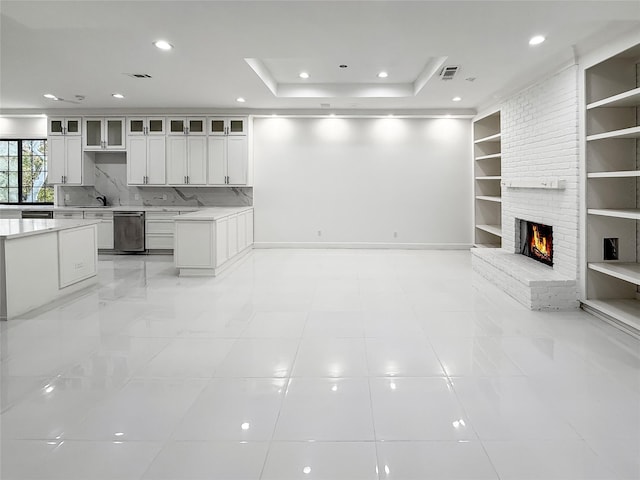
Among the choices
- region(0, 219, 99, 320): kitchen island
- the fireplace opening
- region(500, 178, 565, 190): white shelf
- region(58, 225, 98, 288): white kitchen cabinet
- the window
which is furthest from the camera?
the window

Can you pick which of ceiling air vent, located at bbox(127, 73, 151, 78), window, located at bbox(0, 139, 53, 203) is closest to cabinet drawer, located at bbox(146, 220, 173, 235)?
window, located at bbox(0, 139, 53, 203)

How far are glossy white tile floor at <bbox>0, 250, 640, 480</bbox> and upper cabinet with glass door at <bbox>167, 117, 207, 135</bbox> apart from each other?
15.4 ft

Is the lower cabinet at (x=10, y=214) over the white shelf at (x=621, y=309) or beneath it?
over

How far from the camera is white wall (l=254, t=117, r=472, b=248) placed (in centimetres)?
959

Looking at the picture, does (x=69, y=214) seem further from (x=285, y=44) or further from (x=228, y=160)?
(x=285, y=44)

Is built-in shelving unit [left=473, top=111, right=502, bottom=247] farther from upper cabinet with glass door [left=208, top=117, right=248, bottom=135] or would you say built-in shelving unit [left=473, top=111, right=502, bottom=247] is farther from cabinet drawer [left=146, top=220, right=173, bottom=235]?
cabinet drawer [left=146, top=220, right=173, bottom=235]

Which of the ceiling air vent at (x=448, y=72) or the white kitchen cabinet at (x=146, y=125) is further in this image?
the white kitchen cabinet at (x=146, y=125)

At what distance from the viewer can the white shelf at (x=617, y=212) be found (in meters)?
4.08

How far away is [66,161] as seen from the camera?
919 centimetres

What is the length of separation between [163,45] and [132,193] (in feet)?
17.3

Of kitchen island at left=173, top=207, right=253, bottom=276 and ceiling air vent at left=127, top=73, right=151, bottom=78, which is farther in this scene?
kitchen island at left=173, top=207, right=253, bottom=276

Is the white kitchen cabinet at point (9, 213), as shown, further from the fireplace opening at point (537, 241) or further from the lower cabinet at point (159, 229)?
the fireplace opening at point (537, 241)

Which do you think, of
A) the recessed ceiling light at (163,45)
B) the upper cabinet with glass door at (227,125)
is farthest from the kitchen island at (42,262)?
the upper cabinet with glass door at (227,125)

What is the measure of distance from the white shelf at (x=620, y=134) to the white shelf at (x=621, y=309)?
1561 mm
